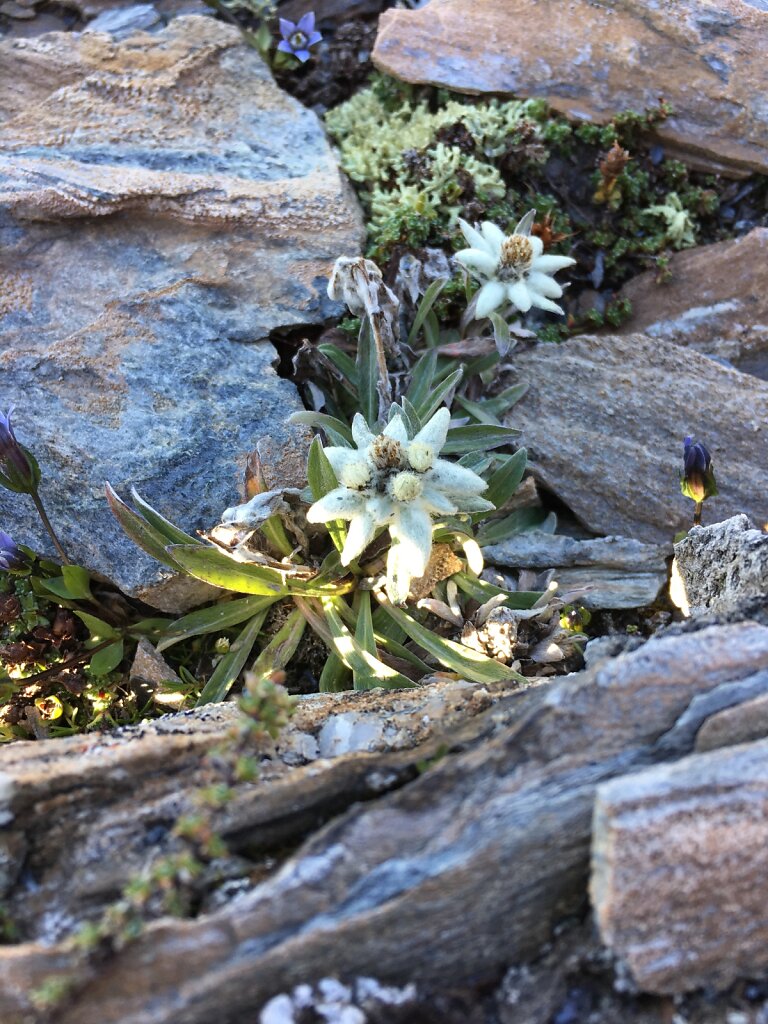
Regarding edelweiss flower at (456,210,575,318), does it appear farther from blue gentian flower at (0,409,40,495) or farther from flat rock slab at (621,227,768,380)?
blue gentian flower at (0,409,40,495)

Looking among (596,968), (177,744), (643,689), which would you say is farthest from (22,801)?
(643,689)

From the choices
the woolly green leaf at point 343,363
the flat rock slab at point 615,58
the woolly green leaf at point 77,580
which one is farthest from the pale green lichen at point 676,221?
the woolly green leaf at point 77,580

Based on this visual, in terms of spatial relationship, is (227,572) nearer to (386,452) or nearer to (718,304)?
(386,452)

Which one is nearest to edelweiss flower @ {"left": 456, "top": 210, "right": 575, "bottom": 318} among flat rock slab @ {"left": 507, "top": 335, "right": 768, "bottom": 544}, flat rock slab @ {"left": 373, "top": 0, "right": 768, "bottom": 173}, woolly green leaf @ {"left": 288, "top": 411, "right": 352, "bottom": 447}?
flat rock slab @ {"left": 507, "top": 335, "right": 768, "bottom": 544}

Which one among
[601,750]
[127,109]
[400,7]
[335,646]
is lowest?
[335,646]

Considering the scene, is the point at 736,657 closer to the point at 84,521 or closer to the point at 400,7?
the point at 84,521

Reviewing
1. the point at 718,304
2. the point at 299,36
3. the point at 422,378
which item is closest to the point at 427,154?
the point at 299,36

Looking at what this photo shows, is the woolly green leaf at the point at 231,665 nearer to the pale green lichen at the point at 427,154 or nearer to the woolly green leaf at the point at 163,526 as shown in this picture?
the woolly green leaf at the point at 163,526
